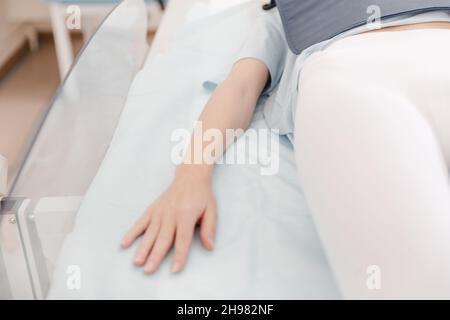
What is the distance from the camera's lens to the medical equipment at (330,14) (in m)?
0.77

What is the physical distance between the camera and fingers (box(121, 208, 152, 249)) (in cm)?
65

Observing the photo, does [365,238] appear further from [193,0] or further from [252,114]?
[193,0]

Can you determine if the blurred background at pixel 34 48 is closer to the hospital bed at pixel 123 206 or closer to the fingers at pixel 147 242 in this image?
the hospital bed at pixel 123 206

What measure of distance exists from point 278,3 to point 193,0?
66cm

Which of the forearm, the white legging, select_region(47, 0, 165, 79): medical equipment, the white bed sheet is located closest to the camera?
the white legging

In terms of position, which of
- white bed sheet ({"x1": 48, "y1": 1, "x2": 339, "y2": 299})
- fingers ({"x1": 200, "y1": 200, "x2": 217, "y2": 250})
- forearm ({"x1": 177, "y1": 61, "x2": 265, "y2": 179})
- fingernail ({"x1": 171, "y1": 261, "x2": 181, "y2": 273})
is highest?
forearm ({"x1": 177, "y1": 61, "x2": 265, "y2": 179})

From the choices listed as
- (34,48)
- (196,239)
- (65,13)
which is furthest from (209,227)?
(34,48)

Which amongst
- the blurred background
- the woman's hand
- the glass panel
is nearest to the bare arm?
the woman's hand

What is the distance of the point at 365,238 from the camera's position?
50cm

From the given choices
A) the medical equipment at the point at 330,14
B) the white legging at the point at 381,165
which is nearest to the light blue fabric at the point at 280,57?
the medical equipment at the point at 330,14

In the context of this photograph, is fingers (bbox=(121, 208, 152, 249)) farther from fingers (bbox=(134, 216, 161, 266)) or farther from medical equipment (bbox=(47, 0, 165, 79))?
medical equipment (bbox=(47, 0, 165, 79))

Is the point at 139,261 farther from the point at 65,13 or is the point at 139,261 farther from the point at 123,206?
the point at 65,13

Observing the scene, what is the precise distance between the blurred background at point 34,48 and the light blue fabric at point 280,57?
75 centimetres

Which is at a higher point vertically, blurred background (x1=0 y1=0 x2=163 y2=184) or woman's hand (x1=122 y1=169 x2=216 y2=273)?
woman's hand (x1=122 y1=169 x2=216 y2=273)
